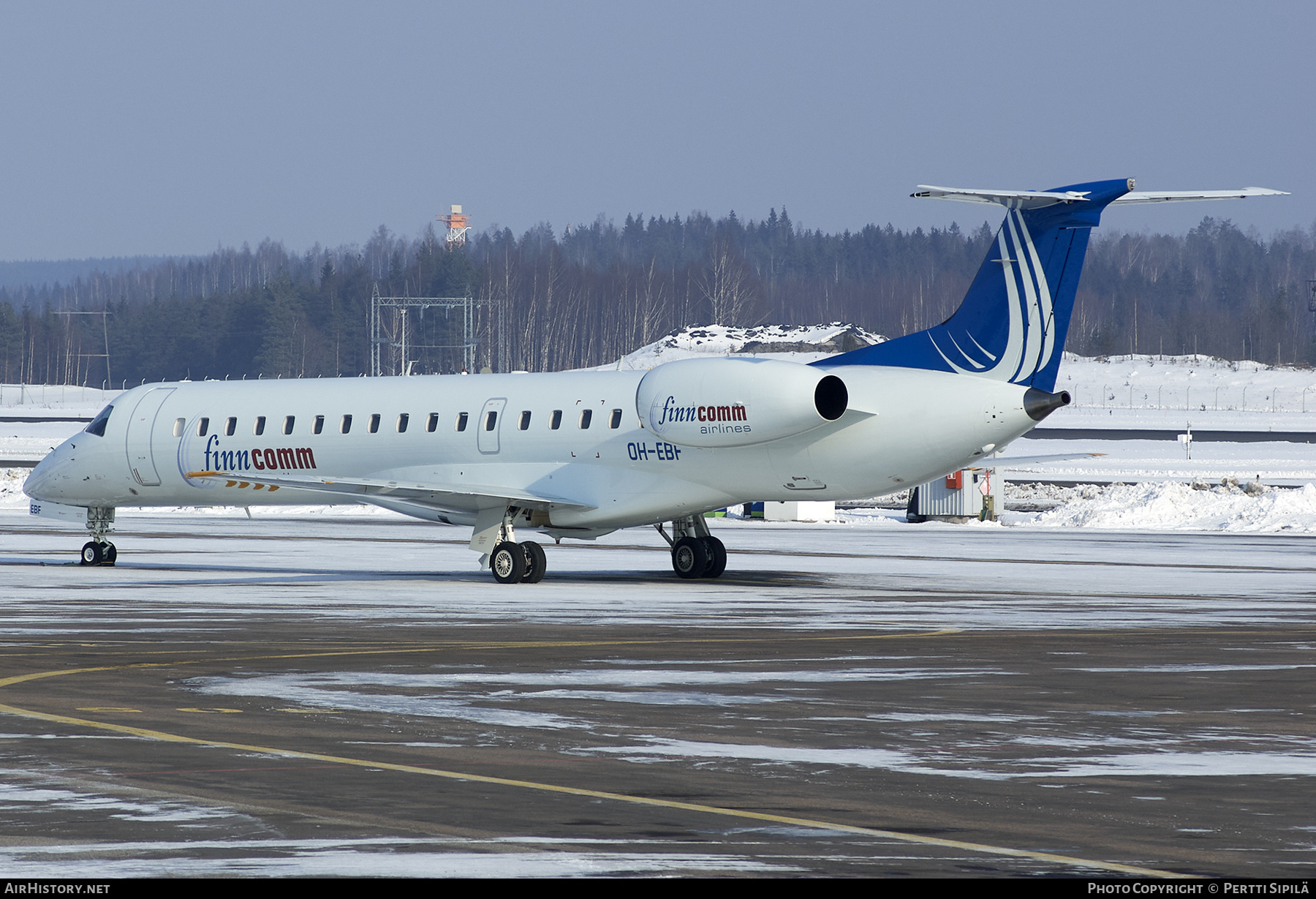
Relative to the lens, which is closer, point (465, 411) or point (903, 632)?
point (903, 632)

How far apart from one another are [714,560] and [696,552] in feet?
1.04

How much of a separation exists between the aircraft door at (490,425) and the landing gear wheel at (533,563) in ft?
6.30

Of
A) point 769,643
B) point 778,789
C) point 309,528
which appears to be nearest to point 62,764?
point 778,789

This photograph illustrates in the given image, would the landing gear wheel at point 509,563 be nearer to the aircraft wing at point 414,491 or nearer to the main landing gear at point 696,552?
the aircraft wing at point 414,491

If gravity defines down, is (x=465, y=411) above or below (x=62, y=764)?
above

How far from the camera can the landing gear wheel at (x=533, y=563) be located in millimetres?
27984

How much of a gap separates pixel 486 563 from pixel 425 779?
18.5 m

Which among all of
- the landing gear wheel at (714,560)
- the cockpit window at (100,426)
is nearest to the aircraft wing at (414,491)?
the landing gear wheel at (714,560)

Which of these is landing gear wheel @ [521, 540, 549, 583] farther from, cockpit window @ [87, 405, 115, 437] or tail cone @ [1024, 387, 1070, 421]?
cockpit window @ [87, 405, 115, 437]

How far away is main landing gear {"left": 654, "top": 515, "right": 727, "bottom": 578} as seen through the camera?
1160 inches

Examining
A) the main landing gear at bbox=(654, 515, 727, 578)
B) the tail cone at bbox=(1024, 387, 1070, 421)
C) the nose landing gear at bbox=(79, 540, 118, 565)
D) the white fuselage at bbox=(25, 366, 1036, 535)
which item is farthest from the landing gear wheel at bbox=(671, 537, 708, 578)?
the nose landing gear at bbox=(79, 540, 118, 565)

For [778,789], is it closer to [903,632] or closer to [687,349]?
[903,632]

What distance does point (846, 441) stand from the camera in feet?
86.1

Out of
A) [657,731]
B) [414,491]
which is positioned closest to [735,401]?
[414,491]
